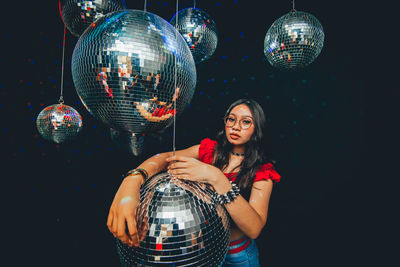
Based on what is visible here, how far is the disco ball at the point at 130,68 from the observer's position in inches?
20.4

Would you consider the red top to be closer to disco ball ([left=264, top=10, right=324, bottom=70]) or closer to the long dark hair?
the long dark hair

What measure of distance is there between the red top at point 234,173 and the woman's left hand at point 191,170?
1.62ft

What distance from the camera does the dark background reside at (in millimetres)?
2070

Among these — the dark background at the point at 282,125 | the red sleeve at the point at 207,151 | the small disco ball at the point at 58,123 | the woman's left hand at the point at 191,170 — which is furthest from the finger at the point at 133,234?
the dark background at the point at 282,125

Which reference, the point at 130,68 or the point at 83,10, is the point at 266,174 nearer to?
the point at 130,68

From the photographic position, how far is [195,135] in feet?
7.22

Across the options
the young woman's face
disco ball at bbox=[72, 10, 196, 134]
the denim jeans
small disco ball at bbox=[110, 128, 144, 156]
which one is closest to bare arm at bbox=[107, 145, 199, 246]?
disco ball at bbox=[72, 10, 196, 134]

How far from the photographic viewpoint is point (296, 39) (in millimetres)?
1139

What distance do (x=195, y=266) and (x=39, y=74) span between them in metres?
2.80

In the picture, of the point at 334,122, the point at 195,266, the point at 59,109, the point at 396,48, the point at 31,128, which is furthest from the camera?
the point at 31,128

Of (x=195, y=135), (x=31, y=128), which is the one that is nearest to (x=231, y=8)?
(x=195, y=135)

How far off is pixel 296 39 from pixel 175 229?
1239mm

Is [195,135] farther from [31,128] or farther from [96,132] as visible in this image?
[31,128]

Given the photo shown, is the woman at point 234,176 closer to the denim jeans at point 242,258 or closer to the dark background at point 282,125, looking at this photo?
the denim jeans at point 242,258
